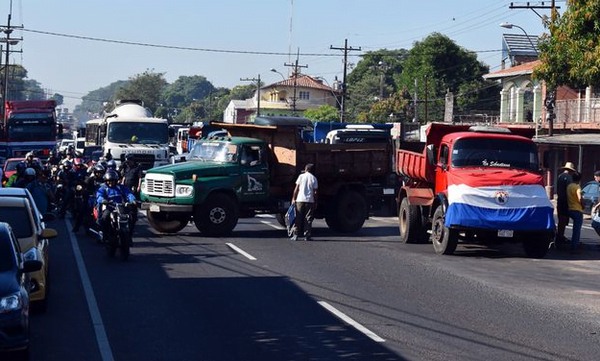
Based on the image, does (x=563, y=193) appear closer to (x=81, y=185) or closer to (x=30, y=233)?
(x=81, y=185)

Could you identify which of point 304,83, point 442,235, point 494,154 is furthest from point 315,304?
point 304,83

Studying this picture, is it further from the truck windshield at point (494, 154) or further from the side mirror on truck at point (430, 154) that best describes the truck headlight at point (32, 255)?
the side mirror on truck at point (430, 154)

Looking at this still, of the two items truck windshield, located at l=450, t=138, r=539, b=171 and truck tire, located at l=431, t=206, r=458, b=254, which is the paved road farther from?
truck windshield, located at l=450, t=138, r=539, b=171

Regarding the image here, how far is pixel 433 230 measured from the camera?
20734 millimetres

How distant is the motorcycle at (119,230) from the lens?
59.0 feet

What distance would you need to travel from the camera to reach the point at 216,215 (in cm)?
2283

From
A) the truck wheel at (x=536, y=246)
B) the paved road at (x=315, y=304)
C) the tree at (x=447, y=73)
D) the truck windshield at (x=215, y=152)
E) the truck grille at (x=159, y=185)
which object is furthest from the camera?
the tree at (x=447, y=73)

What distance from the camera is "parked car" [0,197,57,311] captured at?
12219mm

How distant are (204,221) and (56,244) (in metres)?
3.45

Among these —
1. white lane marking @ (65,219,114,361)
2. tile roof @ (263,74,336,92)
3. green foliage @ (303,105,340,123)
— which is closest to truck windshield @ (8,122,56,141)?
white lane marking @ (65,219,114,361)

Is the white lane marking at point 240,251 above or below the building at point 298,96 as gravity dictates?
below

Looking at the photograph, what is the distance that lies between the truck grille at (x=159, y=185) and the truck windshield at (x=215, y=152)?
1.41 metres

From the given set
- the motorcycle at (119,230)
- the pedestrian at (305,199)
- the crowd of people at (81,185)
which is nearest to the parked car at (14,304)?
the motorcycle at (119,230)

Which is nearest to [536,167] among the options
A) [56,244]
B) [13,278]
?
[56,244]
